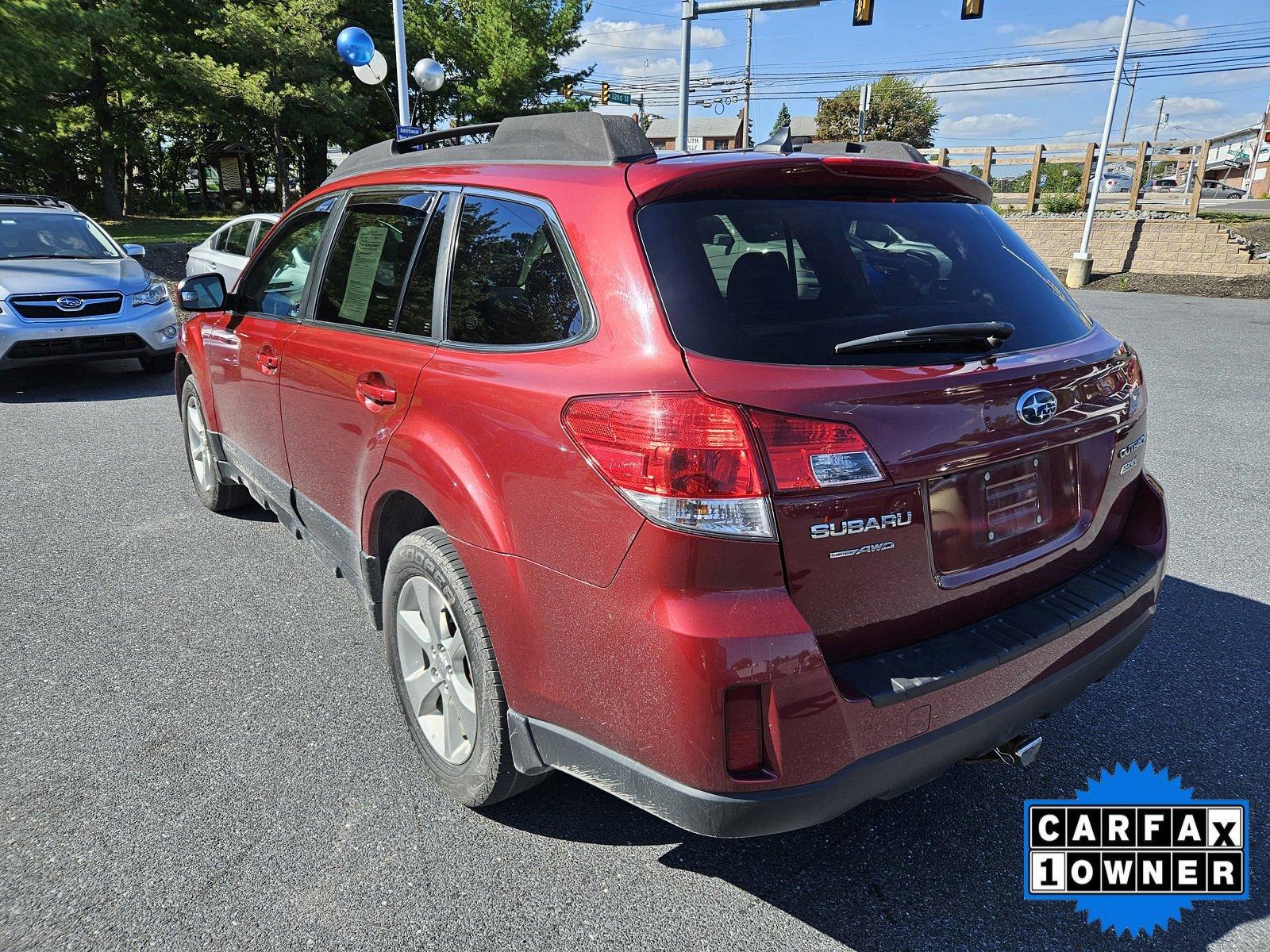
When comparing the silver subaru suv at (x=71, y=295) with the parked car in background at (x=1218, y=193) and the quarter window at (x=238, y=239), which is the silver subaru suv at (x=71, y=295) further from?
the parked car in background at (x=1218, y=193)

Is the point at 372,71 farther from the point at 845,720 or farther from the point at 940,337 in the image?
the point at 845,720

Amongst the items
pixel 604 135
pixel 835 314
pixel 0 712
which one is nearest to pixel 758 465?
pixel 835 314

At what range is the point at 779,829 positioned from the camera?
178 cm

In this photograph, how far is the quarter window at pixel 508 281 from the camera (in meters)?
2.09

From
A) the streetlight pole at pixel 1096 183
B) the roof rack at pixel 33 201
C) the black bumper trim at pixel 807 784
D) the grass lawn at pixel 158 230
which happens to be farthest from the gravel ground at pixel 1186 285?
the grass lawn at pixel 158 230

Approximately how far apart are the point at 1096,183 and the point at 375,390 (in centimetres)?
2154

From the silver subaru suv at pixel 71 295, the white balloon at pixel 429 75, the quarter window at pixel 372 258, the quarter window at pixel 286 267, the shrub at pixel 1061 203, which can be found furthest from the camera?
the shrub at pixel 1061 203

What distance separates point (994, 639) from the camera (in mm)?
2018

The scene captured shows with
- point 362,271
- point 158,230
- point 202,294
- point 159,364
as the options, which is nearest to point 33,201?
point 159,364

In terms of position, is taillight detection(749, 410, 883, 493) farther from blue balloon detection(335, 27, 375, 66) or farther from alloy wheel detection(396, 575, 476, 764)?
blue balloon detection(335, 27, 375, 66)

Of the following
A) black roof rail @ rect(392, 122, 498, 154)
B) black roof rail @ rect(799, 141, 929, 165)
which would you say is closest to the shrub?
black roof rail @ rect(799, 141, 929, 165)

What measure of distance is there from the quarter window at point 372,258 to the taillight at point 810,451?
1492 millimetres

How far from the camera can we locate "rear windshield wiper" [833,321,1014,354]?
1876 mm

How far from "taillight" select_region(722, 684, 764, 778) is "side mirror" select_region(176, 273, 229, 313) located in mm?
3310
